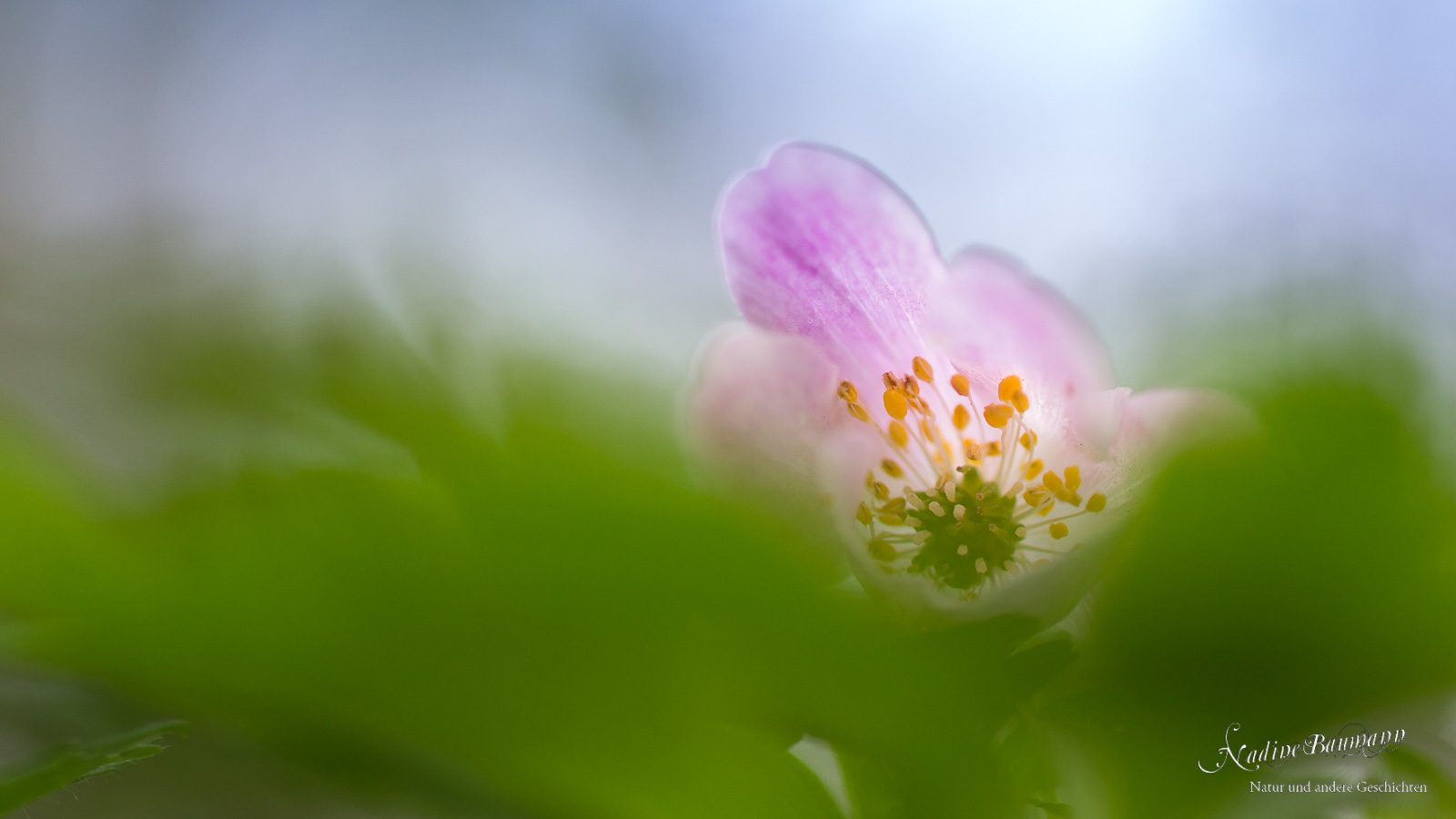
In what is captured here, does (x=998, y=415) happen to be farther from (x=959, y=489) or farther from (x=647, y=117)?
(x=647, y=117)

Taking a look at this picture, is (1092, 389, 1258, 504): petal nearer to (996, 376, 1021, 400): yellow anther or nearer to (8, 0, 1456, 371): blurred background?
(996, 376, 1021, 400): yellow anther

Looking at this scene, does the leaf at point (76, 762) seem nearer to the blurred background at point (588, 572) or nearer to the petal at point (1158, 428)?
the blurred background at point (588, 572)

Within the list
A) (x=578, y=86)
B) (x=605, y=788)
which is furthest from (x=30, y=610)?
(x=578, y=86)

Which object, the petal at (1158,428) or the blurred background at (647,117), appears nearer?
the petal at (1158,428)

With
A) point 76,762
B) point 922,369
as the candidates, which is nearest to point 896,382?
point 922,369

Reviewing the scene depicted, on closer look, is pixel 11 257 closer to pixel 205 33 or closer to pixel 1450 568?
pixel 1450 568

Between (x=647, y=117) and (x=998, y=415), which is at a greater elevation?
(x=647, y=117)

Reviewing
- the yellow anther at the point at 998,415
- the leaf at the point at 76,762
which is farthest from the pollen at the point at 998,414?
the leaf at the point at 76,762
